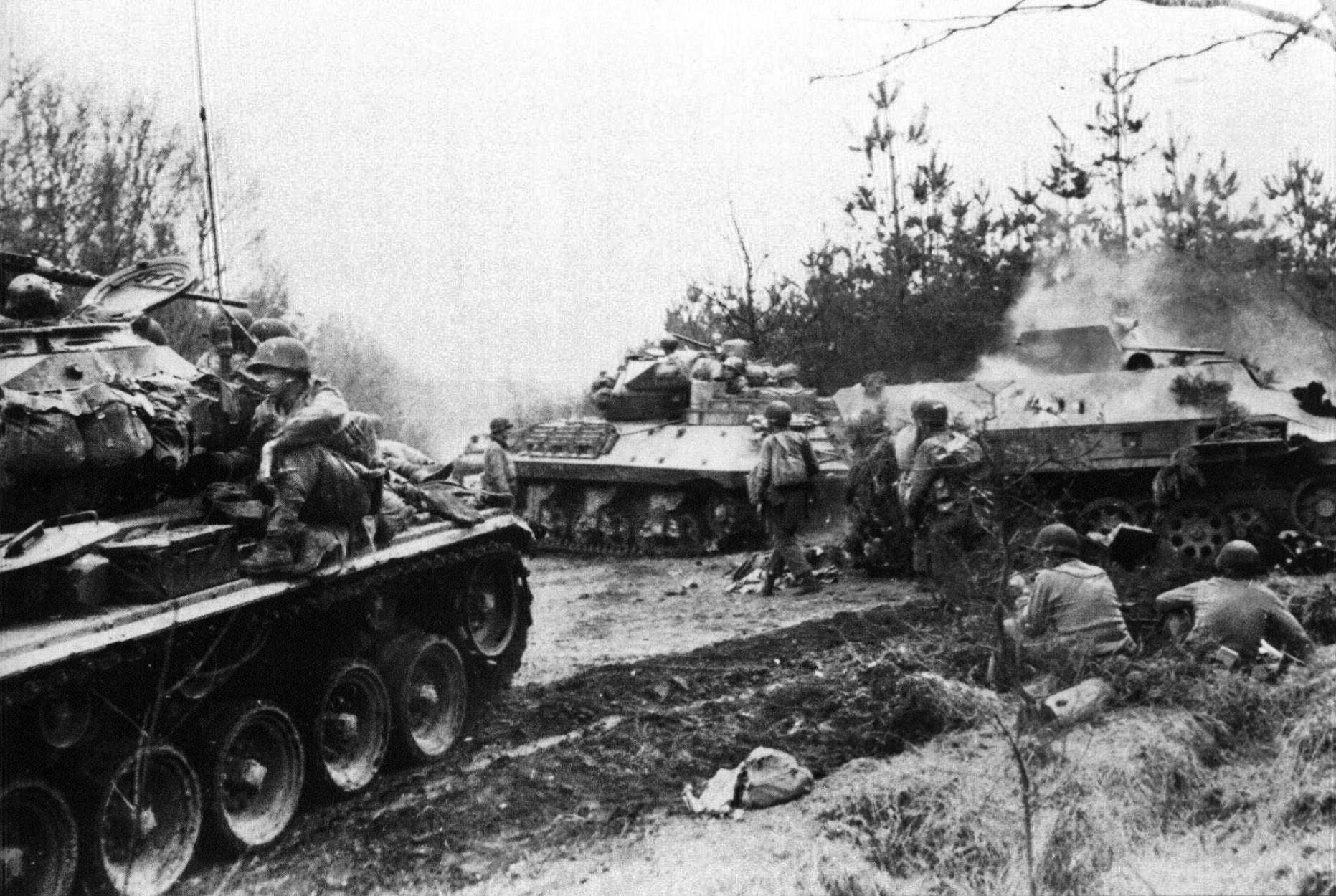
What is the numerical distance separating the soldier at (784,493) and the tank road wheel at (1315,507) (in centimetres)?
408

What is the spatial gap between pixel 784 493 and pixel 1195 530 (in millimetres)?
3625

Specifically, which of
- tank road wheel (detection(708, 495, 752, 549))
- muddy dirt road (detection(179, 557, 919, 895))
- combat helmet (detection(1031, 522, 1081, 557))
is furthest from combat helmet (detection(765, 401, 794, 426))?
combat helmet (detection(1031, 522, 1081, 557))

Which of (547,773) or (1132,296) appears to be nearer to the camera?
(547,773)

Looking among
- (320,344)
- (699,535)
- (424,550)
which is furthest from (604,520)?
(320,344)

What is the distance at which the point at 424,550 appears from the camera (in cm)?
655

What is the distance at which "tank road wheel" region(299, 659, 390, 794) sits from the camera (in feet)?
19.2

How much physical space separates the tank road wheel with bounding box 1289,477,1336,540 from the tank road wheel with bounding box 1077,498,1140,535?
131 centimetres

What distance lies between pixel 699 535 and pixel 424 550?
26.0 ft

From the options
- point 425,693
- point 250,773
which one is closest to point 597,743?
point 425,693

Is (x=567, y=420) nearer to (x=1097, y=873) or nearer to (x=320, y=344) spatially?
(x=1097, y=873)

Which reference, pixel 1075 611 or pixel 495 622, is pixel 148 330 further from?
pixel 1075 611

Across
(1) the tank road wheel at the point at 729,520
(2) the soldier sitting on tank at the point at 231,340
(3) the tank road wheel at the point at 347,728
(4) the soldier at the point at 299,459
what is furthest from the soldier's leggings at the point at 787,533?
(4) the soldier at the point at 299,459

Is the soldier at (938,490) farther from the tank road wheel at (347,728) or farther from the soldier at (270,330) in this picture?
the soldier at (270,330)

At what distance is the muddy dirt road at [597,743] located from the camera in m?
5.19
